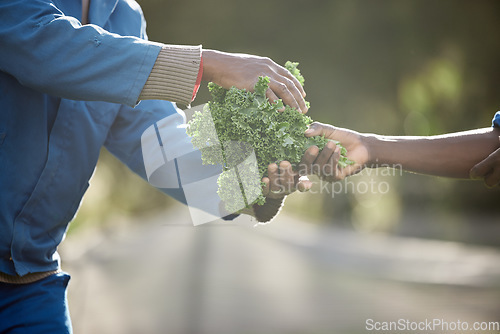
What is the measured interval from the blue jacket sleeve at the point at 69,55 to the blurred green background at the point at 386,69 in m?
13.0

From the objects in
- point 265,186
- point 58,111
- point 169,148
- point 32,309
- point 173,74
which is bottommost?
point 32,309

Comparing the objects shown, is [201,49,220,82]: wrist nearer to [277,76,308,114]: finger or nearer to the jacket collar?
[277,76,308,114]: finger

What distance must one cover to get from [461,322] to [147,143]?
556 centimetres

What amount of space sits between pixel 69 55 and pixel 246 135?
0.94 m

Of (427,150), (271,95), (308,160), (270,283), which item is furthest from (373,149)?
(270,283)

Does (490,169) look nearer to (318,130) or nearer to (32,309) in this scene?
(318,130)

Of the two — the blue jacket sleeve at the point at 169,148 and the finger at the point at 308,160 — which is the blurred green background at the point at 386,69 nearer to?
the blue jacket sleeve at the point at 169,148

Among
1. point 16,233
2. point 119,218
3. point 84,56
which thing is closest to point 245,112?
point 84,56

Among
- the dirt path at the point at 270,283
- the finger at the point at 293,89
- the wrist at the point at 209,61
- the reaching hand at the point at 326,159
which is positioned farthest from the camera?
the dirt path at the point at 270,283

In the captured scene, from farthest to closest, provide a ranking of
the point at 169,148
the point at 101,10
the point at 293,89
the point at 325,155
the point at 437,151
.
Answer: the point at 437,151 < the point at 169,148 < the point at 101,10 < the point at 325,155 < the point at 293,89

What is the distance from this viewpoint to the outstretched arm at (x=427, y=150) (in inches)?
145

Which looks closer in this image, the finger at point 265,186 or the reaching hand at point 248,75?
the reaching hand at point 248,75

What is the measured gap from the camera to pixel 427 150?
3773mm

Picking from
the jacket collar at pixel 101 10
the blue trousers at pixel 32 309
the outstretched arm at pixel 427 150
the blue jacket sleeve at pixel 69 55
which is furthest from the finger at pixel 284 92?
the blue trousers at pixel 32 309
